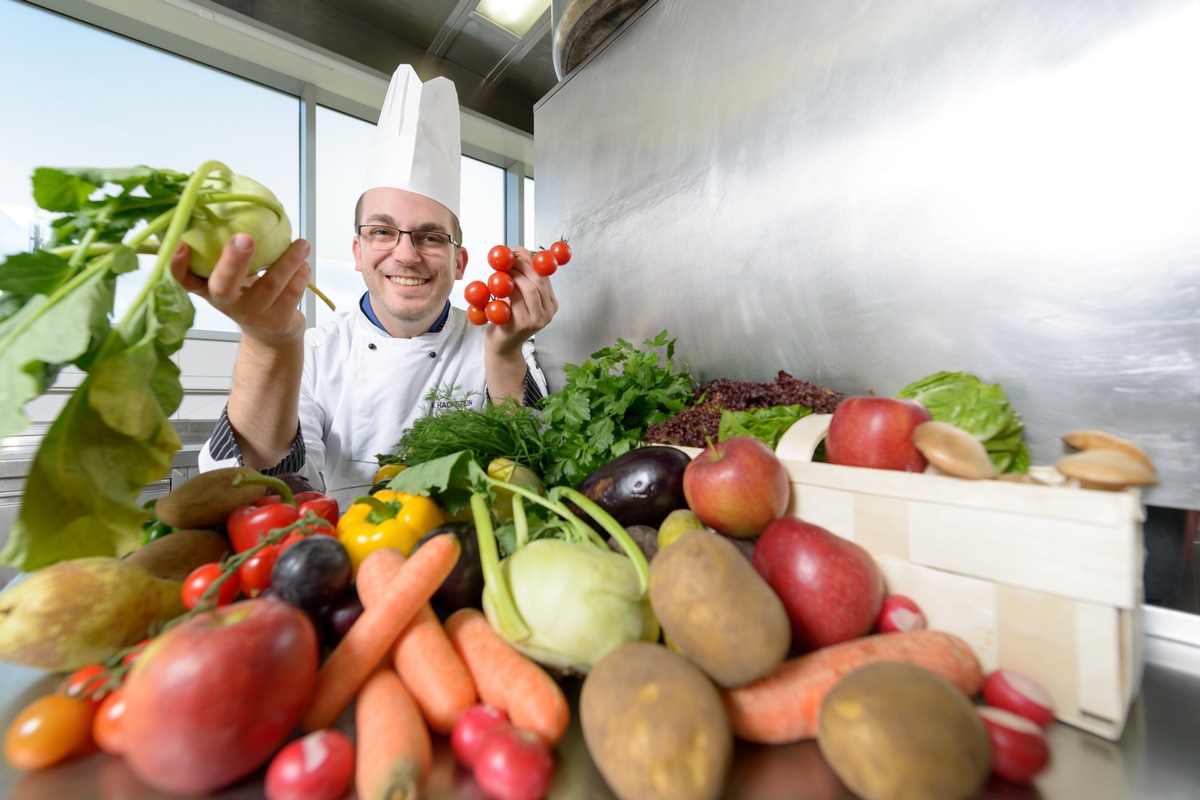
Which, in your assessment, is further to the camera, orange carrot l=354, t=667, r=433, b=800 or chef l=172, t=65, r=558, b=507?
chef l=172, t=65, r=558, b=507

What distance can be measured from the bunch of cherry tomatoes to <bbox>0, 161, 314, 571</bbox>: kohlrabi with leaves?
683 mm

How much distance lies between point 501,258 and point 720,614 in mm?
1013

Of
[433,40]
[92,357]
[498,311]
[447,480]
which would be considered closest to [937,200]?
[447,480]

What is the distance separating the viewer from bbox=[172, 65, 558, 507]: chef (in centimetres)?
132

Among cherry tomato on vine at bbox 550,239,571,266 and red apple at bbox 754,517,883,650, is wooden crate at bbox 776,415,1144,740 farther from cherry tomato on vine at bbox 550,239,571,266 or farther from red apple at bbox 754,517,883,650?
cherry tomato on vine at bbox 550,239,571,266

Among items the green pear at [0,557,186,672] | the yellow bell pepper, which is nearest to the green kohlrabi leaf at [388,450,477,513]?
the yellow bell pepper

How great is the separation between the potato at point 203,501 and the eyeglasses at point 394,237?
1023 mm

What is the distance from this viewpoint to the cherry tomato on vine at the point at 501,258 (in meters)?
1.15

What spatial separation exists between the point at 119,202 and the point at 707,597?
2.16 feet

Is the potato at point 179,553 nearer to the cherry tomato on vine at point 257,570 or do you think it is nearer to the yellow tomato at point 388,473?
the cherry tomato on vine at point 257,570

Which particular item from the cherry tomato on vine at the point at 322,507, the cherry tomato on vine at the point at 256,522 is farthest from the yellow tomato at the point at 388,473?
the cherry tomato on vine at the point at 256,522

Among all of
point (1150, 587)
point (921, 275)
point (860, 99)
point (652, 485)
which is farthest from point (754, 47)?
point (1150, 587)

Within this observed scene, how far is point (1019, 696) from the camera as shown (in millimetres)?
337

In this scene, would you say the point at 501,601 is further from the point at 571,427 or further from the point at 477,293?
the point at 477,293
